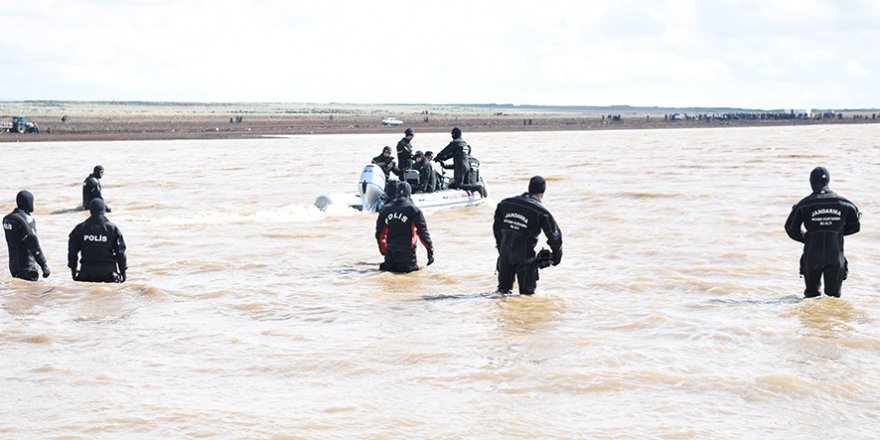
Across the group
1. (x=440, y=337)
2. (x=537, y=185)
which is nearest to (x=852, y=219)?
(x=537, y=185)

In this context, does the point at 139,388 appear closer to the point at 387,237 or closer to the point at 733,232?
the point at 387,237

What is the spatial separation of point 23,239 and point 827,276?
32.6 feet

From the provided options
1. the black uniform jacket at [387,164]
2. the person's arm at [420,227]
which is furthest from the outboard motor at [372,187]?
the person's arm at [420,227]

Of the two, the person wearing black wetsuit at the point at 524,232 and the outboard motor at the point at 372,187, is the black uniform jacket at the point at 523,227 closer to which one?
the person wearing black wetsuit at the point at 524,232

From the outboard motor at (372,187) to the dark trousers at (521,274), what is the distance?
1043 cm

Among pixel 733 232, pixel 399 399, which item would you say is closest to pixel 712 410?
pixel 399 399

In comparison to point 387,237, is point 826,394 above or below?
below

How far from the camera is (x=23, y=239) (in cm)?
1303

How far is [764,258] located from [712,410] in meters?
9.17

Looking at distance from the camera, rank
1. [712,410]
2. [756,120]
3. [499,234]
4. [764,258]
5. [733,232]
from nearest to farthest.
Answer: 1. [712,410]
2. [499,234]
3. [764,258]
4. [733,232]
5. [756,120]

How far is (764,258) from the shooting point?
1752 centimetres

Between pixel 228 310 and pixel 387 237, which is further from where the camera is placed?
pixel 387 237

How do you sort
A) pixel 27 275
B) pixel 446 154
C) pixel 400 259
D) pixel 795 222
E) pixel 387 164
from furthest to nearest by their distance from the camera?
pixel 446 154 → pixel 387 164 → pixel 400 259 → pixel 27 275 → pixel 795 222

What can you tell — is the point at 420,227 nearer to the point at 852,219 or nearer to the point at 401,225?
the point at 401,225
